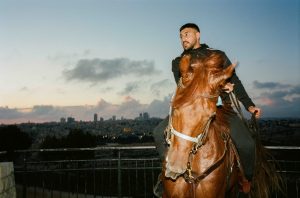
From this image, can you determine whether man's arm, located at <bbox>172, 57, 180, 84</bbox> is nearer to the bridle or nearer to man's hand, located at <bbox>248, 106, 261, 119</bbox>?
man's hand, located at <bbox>248, 106, 261, 119</bbox>

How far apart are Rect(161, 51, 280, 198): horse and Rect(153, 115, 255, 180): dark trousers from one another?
0.72ft

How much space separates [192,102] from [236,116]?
4.51 feet

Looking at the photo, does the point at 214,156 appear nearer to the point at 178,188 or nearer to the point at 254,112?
the point at 178,188

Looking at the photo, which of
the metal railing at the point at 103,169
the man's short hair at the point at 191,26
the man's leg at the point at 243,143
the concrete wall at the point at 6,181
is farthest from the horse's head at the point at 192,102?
the concrete wall at the point at 6,181

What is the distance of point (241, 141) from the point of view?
4410 millimetres

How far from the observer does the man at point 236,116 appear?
14.5 ft

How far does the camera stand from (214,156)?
149 inches

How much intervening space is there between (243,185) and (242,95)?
51.3 inches

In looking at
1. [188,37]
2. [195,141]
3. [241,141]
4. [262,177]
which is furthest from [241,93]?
[195,141]

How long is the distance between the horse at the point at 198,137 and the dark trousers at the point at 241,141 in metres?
0.22

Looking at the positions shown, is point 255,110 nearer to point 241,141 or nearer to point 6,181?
point 241,141

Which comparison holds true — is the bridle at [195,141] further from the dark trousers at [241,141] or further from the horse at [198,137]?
the dark trousers at [241,141]

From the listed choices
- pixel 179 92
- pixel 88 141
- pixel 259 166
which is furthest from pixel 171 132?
pixel 88 141

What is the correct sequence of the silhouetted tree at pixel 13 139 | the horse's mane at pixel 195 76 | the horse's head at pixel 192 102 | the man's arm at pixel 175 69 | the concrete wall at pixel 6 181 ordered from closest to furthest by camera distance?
the horse's head at pixel 192 102
the horse's mane at pixel 195 76
the man's arm at pixel 175 69
the concrete wall at pixel 6 181
the silhouetted tree at pixel 13 139
